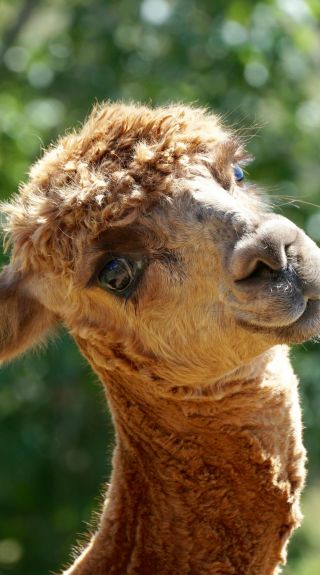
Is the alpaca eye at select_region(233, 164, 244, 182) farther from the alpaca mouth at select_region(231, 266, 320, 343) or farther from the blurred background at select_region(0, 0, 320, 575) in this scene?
the blurred background at select_region(0, 0, 320, 575)

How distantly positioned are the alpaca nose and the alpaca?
0.02 m

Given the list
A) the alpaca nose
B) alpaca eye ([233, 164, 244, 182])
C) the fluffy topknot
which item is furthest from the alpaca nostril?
alpaca eye ([233, 164, 244, 182])

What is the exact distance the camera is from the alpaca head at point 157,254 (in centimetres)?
396

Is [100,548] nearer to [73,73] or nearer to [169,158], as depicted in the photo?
[169,158]

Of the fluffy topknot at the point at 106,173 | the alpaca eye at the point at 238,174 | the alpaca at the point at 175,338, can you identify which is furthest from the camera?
the alpaca eye at the point at 238,174

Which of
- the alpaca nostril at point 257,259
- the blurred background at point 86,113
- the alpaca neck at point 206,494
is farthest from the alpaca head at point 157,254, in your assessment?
the blurred background at point 86,113

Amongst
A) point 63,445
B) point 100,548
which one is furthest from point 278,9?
point 100,548

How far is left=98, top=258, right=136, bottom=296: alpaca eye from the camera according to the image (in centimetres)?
427

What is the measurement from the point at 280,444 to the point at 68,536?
19.3 ft

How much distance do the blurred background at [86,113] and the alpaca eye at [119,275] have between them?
5.02 meters

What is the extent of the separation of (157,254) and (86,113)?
19.0ft

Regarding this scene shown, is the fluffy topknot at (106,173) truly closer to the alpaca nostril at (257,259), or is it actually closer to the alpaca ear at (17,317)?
the alpaca ear at (17,317)

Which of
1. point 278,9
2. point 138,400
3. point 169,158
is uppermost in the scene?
point 278,9

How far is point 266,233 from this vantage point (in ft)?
12.7
